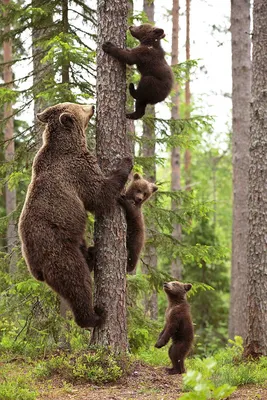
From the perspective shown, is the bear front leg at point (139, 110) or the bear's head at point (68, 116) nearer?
the bear's head at point (68, 116)

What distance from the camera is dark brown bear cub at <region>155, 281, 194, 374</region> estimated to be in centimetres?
788

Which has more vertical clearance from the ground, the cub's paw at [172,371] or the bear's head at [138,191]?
the bear's head at [138,191]

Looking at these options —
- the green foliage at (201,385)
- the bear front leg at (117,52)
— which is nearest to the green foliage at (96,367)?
the green foliage at (201,385)

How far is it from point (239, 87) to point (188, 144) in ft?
12.3

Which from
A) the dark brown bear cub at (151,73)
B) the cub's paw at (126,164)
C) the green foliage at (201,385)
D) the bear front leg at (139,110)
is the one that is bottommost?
the green foliage at (201,385)

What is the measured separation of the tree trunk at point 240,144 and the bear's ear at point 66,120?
343 inches

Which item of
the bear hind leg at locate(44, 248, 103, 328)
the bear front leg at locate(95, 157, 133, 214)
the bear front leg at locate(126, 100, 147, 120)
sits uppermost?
the bear front leg at locate(126, 100, 147, 120)

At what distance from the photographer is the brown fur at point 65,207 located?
6.27 m

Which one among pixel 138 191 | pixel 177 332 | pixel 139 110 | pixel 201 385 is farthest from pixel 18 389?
pixel 139 110

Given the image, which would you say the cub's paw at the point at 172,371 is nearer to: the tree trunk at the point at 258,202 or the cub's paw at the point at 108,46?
the tree trunk at the point at 258,202

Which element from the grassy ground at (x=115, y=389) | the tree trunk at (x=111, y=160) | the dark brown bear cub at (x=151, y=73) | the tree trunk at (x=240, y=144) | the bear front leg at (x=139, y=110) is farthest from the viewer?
the tree trunk at (x=240, y=144)

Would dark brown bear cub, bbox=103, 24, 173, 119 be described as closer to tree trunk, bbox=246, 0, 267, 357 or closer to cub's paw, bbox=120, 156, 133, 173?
cub's paw, bbox=120, 156, 133, 173

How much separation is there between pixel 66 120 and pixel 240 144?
8.85 m

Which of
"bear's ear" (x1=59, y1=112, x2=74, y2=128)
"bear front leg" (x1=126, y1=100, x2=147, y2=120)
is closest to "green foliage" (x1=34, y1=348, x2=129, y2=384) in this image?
"bear's ear" (x1=59, y1=112, x2=74, y2=128)
